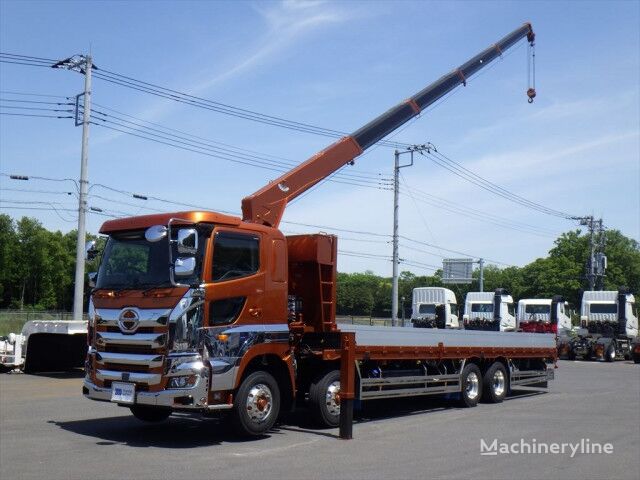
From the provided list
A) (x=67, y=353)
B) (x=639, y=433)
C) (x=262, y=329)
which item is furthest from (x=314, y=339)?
(x=67, y=353)

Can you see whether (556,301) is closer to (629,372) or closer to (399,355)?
(629,372)

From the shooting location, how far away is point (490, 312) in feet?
127

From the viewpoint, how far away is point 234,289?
9.71 m

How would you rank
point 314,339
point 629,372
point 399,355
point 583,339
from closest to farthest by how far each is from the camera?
point 314,339
point 399,355
point 629,372
point 583,339

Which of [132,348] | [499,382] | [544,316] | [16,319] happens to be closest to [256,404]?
[132,348]

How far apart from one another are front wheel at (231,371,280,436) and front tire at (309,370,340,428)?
88cm

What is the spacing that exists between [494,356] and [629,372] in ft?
45.6

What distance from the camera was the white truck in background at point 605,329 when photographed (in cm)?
3394

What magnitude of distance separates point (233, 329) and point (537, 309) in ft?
102

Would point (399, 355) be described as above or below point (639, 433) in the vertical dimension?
above

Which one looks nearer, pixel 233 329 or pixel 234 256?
→ pixel 233 329

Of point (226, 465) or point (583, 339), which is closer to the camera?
point (226, 465)

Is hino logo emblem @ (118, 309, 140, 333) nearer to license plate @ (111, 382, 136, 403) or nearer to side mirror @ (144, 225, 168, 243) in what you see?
license plate @ (111, 382, 136, 403)

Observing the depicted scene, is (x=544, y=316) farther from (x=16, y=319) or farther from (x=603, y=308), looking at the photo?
(x=16, y=319)
